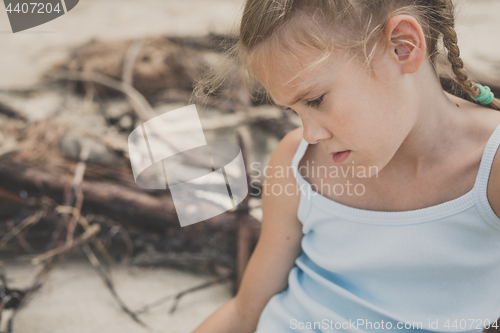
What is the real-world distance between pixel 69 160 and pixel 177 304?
0.63m

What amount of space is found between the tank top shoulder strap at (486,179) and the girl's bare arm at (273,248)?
33cm

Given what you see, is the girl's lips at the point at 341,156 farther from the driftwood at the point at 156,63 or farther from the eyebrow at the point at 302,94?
the driftwood at the point at 156,63

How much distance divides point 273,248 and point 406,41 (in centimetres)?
48

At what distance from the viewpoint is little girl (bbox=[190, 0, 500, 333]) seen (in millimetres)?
628

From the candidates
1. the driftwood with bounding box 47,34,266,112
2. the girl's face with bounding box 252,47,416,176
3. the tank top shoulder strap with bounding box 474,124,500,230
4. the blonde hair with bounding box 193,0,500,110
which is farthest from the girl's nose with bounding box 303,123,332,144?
the driftwood with bounding box 47,34,266,112

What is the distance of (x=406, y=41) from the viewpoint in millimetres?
624

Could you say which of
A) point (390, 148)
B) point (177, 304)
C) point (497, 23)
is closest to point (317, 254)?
point (390, 148)

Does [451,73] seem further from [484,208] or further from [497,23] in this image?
[497,23]

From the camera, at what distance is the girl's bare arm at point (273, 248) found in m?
0.87

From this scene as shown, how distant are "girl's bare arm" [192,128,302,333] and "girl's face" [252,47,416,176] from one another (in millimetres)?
198

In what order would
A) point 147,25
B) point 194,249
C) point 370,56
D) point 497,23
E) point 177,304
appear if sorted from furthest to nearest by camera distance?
point 147,25 < point 497,23 < point 194,249 < point 177,304 < point 370,56

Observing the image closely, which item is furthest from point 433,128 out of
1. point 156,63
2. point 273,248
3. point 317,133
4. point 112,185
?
point 156,63

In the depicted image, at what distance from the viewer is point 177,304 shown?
1211 mm

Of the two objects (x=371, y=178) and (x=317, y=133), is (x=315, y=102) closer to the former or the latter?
(x=317, y=133)
